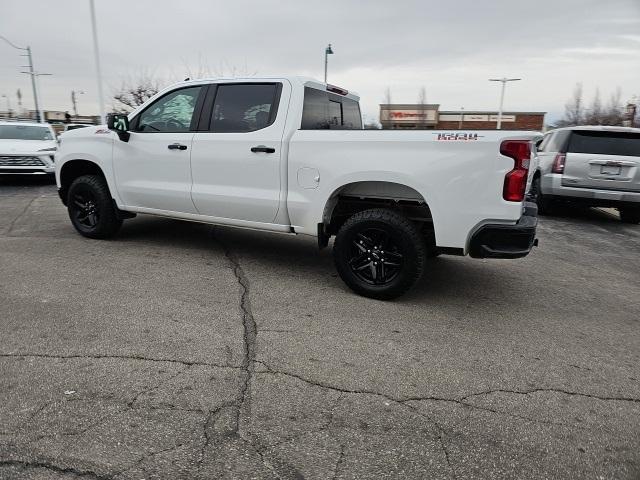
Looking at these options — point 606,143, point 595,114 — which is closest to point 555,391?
point 606,143

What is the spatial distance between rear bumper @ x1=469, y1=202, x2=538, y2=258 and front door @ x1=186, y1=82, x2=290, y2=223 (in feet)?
6.37

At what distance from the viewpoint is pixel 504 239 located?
3816mm

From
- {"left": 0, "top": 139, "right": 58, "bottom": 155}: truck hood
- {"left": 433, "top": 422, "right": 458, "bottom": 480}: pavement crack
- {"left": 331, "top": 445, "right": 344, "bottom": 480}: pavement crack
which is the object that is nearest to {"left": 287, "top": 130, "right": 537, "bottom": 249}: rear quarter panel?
{"left": 433, "top": 422, "right": 458, "bottom": 480}: pavement crack

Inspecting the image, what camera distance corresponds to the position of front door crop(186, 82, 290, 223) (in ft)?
15.3

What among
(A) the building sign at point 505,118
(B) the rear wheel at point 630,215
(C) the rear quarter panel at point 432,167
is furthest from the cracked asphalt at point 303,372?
(A) the building sign at point 505,118

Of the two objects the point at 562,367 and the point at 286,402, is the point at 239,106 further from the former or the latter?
the point at 562,367

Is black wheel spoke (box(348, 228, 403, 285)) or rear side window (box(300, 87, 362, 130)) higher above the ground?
rear side window (box(300, 87, 362, 130))

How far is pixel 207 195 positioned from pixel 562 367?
367 centimetres

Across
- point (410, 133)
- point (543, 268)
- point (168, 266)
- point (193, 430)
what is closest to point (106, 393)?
point (193, 430)

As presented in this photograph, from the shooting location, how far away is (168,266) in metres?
5.12

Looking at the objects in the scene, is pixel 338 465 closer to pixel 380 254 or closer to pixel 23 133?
pixel 380 254

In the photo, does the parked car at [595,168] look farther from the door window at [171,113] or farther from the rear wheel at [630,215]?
the door window at [171,113]

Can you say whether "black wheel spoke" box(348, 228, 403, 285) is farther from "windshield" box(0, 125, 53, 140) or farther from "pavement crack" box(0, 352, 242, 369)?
"windshield" box(0, 125, 53, 140)

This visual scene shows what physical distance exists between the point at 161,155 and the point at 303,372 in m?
3.38
